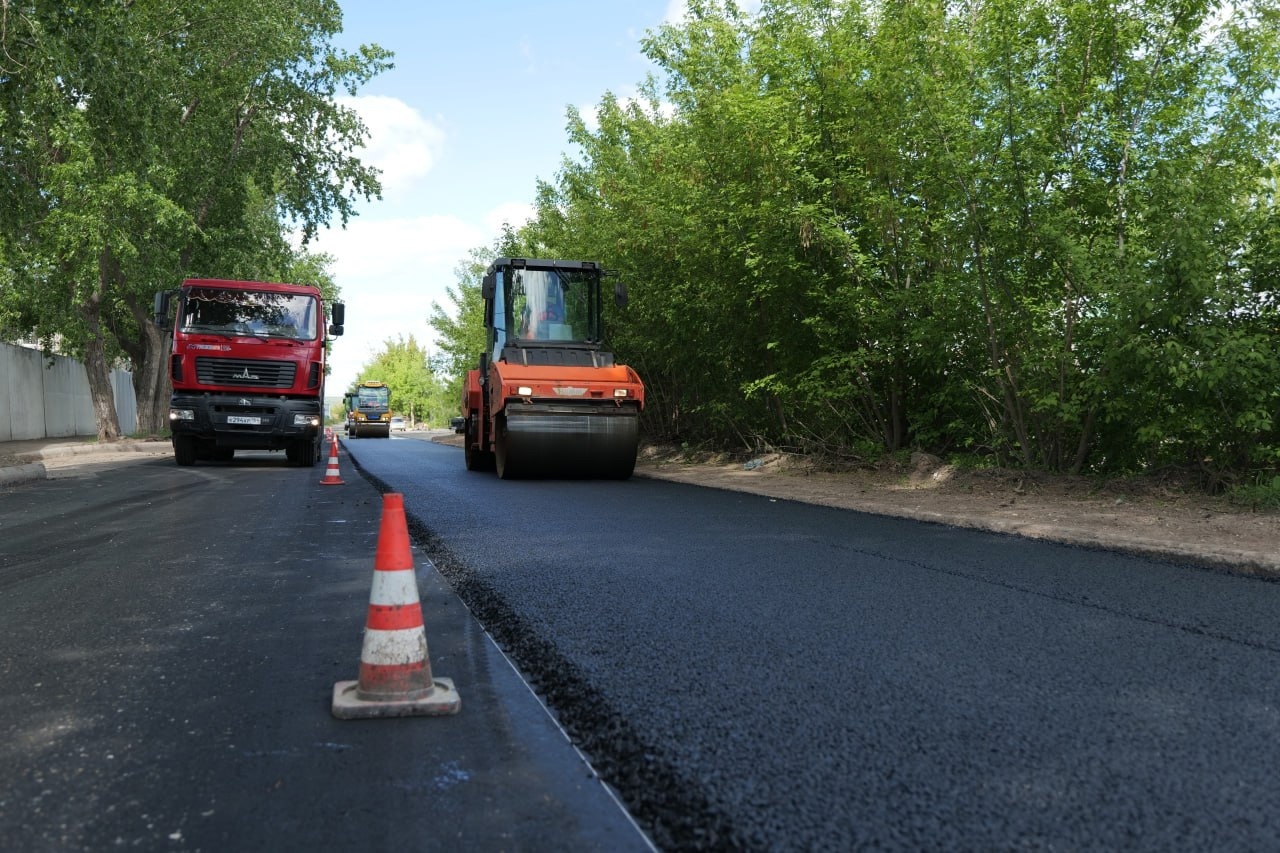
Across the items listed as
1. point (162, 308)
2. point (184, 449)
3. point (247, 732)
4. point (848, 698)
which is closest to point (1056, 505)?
point (848, 698)

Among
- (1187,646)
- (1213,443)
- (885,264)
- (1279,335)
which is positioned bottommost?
(1187,646)

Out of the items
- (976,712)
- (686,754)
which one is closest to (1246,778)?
(976,712)

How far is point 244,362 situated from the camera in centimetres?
1609

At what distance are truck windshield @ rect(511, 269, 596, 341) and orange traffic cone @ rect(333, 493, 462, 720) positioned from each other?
11.3 meters

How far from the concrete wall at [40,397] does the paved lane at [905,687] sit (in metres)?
28.7

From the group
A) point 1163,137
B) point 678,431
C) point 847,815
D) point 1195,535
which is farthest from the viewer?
point 678,431

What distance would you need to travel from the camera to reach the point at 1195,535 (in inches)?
292

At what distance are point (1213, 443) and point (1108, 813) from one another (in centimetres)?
810

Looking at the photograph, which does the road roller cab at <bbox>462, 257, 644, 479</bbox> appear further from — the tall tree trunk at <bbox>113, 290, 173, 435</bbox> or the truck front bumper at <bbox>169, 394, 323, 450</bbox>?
the tall tree trunk at <bbox>113, 290, 173, 435</bbox>

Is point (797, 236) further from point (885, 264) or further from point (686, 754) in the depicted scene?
point (686, 754)

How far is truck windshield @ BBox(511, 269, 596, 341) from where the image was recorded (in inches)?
576

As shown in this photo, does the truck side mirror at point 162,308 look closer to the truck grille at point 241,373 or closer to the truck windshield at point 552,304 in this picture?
the truck grille at point 241,373

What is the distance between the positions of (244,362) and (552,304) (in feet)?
18.1

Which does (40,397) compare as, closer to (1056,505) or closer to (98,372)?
(98,372)
